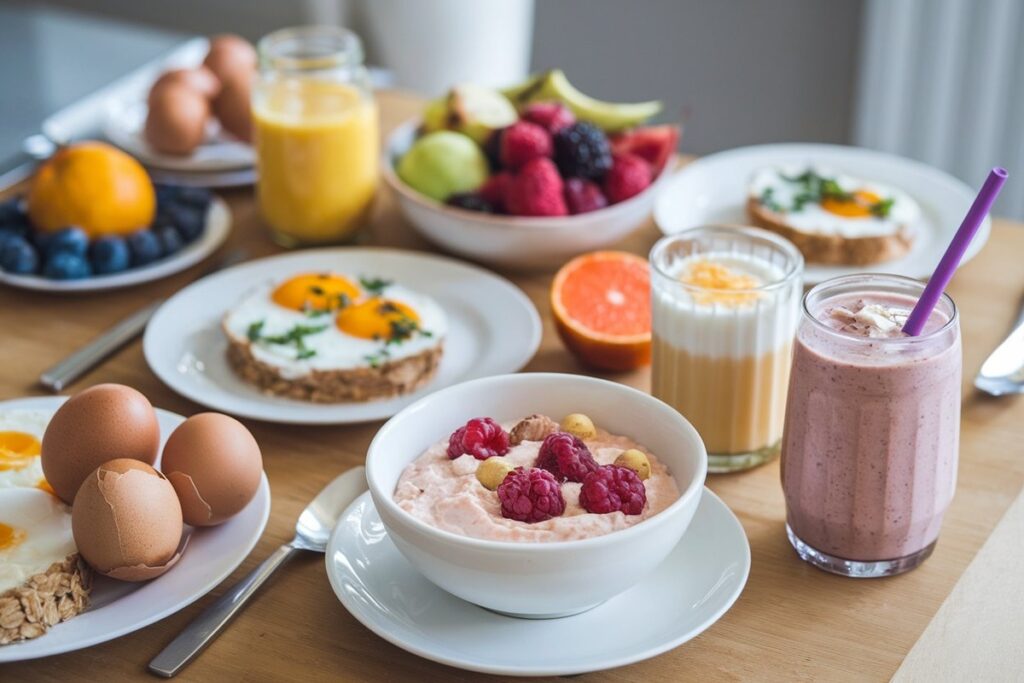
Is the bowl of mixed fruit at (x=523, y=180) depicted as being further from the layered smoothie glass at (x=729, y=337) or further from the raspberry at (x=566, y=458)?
the raspberry at (x=566, y=458)

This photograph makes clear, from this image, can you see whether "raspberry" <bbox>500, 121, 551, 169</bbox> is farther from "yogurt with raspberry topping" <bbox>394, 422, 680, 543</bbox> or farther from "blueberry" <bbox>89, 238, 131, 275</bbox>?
"yogurt with raspberry topping" <bbox>394, 422, 680, 543</bbox>

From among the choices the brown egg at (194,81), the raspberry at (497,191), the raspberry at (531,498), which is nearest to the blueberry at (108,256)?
the brown egg at (194,81)

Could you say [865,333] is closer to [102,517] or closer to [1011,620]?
[1011,620]

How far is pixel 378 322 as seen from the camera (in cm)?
172

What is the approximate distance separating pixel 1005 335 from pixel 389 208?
1.18 m

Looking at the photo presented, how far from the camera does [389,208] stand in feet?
7.66

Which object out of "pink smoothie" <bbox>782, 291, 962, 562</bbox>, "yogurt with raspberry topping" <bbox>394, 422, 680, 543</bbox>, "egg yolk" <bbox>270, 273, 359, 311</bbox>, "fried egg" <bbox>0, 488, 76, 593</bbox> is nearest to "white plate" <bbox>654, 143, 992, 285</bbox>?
"egg yolk" <bbox>270, 273, 359, 311</bbox>

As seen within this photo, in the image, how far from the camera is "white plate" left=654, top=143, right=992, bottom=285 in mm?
2018

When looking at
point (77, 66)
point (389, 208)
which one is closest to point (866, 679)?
point (389, 208)

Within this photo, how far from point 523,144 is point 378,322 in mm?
473

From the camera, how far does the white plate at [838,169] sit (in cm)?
202

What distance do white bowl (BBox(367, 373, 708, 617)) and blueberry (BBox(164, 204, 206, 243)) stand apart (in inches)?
37.3

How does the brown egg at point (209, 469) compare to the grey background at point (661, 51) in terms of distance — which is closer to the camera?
the brown egg at point (209, 469)

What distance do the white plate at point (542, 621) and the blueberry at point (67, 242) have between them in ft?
3.02
